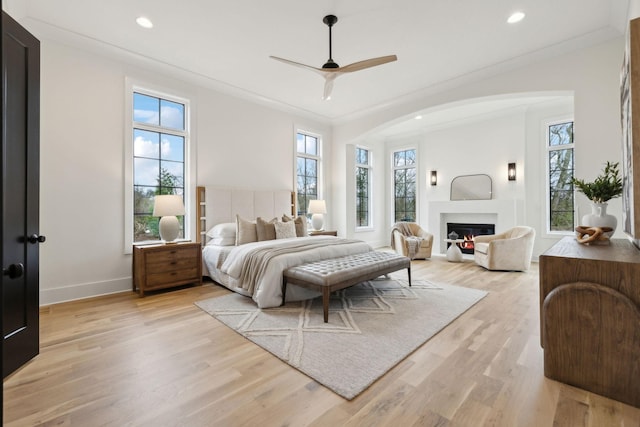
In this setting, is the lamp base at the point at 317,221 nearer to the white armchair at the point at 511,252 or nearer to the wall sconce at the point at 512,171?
the white armchair at the point at 511,252

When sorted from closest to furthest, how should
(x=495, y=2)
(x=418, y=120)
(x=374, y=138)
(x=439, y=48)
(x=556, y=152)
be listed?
(x=495, y=2)
(x=439, y=48)
(x=556, y=152)
(x=418, y=120)
(x=374, y=138)

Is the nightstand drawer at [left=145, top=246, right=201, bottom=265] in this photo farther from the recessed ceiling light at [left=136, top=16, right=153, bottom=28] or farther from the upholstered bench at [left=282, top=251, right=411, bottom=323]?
the recessed ceiling light at [left=136, top=16, right=153, bottom=28]

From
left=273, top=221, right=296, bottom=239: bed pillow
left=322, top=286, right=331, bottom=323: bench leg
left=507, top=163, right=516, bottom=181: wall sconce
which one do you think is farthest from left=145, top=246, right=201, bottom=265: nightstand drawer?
left=507, top=163, right=516, bottom=181: wall sconce

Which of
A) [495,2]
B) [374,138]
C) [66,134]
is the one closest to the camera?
[495,2]

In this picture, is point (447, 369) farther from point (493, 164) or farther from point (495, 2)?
point (493, 164)

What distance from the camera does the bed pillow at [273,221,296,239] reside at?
4630 millimetres

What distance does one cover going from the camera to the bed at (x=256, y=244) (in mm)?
3400

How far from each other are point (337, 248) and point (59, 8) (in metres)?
3.98

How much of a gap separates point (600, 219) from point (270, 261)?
10.0ft

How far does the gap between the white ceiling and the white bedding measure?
2523 mm

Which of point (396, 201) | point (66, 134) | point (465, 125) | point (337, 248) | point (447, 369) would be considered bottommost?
point (447, 369)

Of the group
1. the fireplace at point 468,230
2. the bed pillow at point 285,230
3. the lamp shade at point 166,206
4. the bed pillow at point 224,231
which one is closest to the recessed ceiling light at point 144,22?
the lamp shade at point 166,206

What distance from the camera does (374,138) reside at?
780 centimetres

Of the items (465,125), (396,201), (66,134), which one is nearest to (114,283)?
(66,134)
